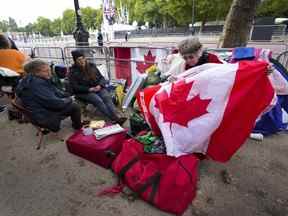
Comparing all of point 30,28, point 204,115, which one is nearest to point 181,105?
point 204,115

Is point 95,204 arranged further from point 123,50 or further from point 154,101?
point 123,50

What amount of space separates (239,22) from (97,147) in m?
3.93

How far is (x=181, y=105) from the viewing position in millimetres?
2125

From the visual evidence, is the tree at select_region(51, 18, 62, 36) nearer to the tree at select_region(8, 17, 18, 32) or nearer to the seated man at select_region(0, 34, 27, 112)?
the tree at select_region(8, 17, 18, 32)

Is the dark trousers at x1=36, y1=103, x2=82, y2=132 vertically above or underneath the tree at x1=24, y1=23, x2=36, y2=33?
underneath

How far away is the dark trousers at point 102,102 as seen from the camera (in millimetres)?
3715

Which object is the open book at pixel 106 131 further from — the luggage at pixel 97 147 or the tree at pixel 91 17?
the tree at pixel 91 17

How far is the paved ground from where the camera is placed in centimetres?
206

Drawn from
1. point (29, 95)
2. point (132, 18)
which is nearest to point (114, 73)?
point (29, 95)

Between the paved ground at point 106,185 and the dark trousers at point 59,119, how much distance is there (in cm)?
32

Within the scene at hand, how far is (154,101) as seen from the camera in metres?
2.33

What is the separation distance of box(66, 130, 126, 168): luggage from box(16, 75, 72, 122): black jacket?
558mm

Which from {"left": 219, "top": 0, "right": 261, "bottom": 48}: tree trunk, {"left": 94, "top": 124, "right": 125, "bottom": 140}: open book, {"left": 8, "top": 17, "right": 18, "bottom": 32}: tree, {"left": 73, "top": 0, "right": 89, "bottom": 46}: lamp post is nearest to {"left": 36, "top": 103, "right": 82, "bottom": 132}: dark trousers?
{"left": 94, "top": 124, "right": 125, "bottom": 140}: open book

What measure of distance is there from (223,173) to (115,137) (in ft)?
4.56
